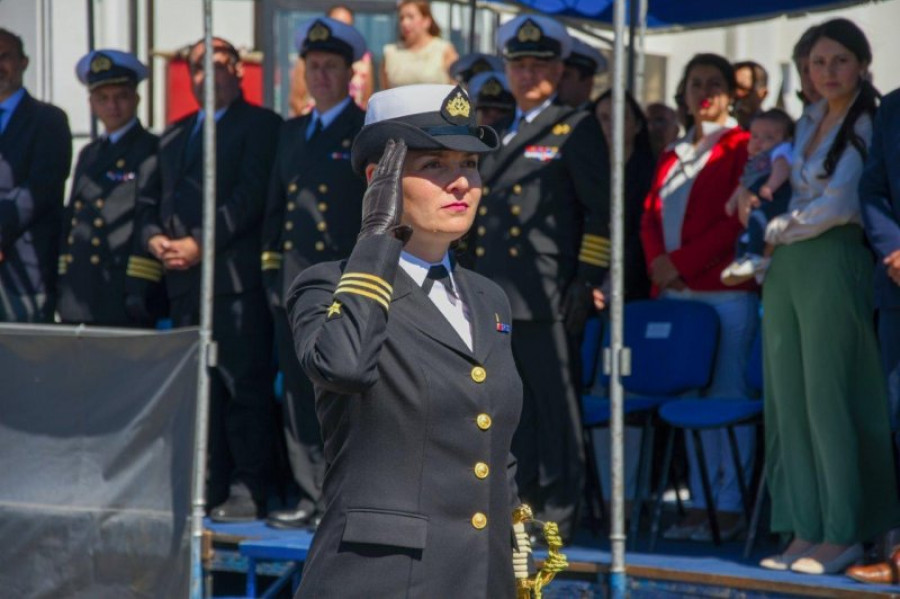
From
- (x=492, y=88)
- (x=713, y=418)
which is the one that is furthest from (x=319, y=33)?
(x=713, y=418)

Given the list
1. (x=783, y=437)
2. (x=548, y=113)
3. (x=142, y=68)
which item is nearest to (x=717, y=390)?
(x=783, y=437)

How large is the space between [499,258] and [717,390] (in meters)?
1.14

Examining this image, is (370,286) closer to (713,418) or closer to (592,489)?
(713,418)

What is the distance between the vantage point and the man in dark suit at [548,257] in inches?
269

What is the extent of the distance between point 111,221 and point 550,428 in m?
2.53

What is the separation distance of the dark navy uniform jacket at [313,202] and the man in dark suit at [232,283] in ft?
0.60

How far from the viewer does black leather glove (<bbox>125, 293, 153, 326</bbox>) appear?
7930mm

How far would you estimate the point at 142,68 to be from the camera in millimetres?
8320

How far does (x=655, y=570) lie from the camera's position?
6285 millimetres

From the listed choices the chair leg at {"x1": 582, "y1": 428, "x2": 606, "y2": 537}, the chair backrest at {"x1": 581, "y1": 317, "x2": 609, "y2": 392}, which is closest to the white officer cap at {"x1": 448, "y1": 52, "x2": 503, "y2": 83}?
the chair backrest at {"x1": 581, "y1": 317, "x2": 609, "y2": 392}

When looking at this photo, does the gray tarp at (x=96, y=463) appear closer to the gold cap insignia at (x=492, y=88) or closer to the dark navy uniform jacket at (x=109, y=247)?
the dark navy uniform jacket at (x=109, y=247)

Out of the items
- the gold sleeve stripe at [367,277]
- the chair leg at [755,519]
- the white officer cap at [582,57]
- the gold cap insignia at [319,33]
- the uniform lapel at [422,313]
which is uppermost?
the gold cap insignia at [319,33]

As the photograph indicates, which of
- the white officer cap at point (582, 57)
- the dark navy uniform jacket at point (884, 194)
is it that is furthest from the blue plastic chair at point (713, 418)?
the white officer cap at point (582, 57)

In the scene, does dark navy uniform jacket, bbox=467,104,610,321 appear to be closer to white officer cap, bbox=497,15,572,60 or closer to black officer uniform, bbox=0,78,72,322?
white officer cap, bbox=497,15,572,60
